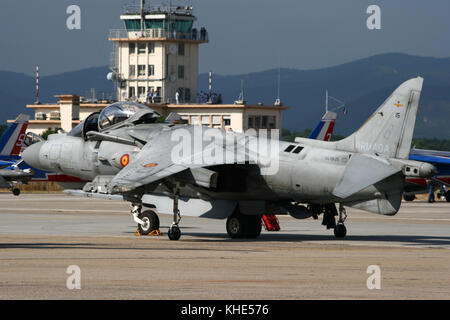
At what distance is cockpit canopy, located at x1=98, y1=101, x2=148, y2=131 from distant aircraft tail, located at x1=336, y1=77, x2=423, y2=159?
7.79m

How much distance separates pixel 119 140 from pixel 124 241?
13.5ft

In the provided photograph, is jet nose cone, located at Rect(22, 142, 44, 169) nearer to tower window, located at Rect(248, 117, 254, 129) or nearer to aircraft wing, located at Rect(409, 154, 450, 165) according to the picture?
aircraft wing, located at Rect(409, 154, 450, 165)

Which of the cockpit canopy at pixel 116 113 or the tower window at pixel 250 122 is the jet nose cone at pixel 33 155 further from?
the tower window at pixel 250 122

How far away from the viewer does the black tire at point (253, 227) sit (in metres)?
26.5

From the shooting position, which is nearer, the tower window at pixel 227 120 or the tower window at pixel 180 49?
the tower window at pixel 227 120

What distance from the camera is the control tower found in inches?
5344

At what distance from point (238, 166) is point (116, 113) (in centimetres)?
490

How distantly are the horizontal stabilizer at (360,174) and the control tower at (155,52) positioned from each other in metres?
112

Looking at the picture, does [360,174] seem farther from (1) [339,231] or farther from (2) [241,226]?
(2) [241,226]

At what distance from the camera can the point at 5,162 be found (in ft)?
206

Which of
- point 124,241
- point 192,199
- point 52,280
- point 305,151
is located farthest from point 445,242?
point 52,280

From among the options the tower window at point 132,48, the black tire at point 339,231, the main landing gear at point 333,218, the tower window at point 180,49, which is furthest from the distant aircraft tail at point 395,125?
the tower window at point 180,49

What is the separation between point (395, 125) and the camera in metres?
23.5
